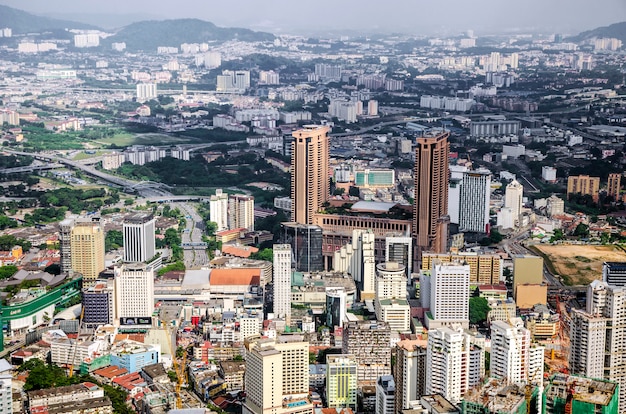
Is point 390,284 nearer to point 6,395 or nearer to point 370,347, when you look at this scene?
point 370,347

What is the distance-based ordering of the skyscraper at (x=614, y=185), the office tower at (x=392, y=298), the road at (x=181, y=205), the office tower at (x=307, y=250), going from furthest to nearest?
the skyscraper at (x=614, y=185)
the road at (x=181, y=205)
the office tower at (x=307, y=250)
the office tower at (x=392, y=298)

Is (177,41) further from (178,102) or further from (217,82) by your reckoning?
(178,102)

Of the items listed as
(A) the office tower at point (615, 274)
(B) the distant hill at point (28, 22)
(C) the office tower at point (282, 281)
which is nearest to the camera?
(C) the office tower at point (282, 281)

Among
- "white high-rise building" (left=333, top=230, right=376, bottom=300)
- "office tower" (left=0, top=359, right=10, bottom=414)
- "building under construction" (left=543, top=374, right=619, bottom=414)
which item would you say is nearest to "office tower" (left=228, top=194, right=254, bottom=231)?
"white high-rise building" (left=333, top=230, right=376, bottom=300)

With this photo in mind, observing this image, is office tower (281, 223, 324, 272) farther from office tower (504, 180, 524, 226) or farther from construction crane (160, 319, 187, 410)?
office tower (504, 180, 524, 226)

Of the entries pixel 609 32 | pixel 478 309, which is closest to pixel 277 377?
pixel 478 309

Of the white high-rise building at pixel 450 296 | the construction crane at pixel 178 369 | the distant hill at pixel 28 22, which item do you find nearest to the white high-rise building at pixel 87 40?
the distant hill at pixel 28 22

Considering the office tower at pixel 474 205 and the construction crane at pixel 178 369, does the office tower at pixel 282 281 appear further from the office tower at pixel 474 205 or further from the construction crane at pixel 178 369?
the office tower at pixel 474 205
